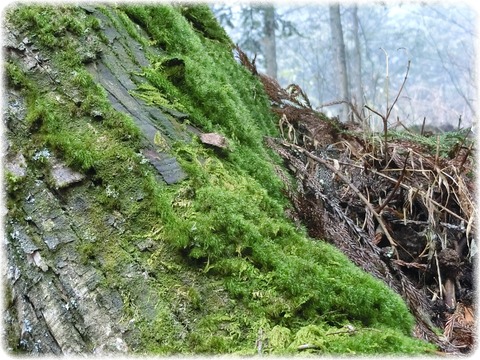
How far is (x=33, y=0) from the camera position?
2.06 metres

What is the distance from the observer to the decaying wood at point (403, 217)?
75.2 inches

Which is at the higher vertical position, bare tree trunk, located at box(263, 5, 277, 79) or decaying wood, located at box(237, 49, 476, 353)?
bare tree trunk, located at box(263, 5, 277, 79)

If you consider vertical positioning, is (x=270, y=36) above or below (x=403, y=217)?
above

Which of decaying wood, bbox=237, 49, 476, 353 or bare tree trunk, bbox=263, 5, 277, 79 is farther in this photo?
bare tree trunk, bbox=263, 5, 277, 79

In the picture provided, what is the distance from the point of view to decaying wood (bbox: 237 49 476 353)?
1911mm

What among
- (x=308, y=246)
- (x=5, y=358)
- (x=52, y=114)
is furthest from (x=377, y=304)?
(x=52, y=114)

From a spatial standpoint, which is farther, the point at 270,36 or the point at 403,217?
the point at 270,36

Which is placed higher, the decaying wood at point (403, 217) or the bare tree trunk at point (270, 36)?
the bare tree trunk at point (270, 36)

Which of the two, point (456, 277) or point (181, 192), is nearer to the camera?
point (181, 192)

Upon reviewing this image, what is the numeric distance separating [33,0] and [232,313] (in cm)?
187

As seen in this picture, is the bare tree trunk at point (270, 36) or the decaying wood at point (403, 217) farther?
the bare tree trunk at point (270, 36)

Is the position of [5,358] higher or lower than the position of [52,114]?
lower

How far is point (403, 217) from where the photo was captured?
2.36 m

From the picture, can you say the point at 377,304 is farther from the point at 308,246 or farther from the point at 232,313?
the point at 232,313
